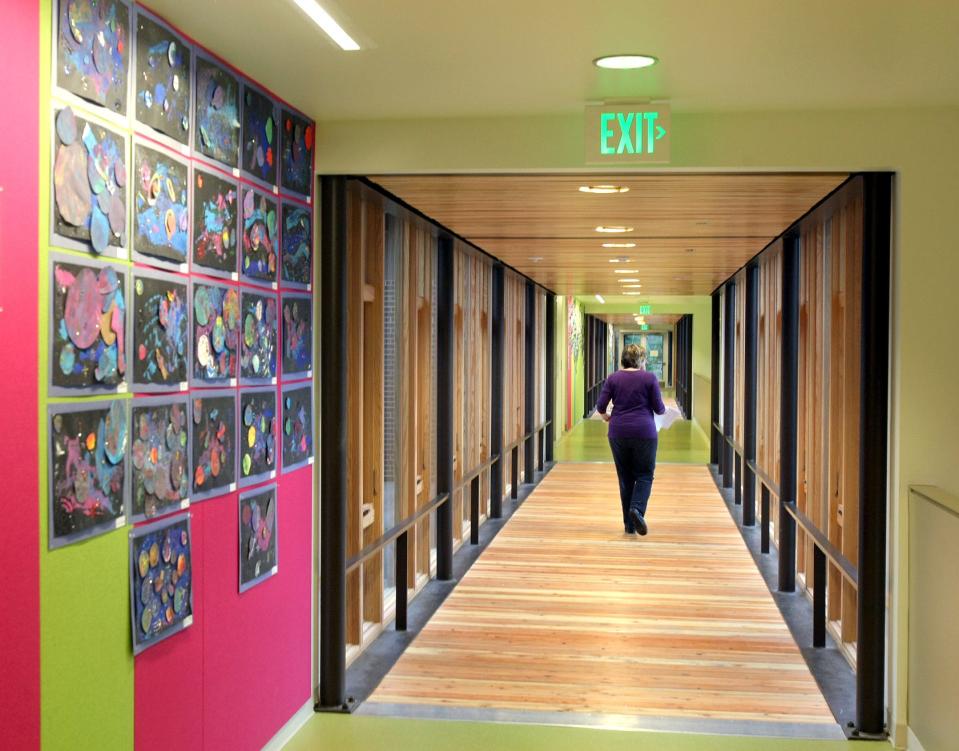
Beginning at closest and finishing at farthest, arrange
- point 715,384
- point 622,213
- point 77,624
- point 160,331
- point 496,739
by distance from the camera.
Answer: point 77,624 → point 160,331 → point 496,739 → point 622,213 → point 715,384

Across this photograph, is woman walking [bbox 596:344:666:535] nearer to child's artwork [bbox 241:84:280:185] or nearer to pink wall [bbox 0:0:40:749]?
child's artwork [bbox 241:84:280:185]

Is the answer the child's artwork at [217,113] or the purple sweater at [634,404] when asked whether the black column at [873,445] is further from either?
the purple sweater at [634,404]

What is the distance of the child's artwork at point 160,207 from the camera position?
312 centimetres

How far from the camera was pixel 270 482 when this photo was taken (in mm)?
4215

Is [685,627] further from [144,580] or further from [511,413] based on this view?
[511,413]

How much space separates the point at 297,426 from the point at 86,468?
1715 millimetres

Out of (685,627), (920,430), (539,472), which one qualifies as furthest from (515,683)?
(539,472)

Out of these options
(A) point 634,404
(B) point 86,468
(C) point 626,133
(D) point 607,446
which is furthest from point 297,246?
(D) point 607,446

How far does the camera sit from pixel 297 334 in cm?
449

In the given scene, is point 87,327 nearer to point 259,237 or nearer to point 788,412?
point 259,237

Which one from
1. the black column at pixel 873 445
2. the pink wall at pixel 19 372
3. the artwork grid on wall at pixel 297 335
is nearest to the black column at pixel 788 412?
the black column at pixel 873 445

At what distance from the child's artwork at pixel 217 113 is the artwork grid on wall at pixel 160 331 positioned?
521 millimetres

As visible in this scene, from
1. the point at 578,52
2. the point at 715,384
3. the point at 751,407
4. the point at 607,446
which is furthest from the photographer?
the point at 607,446

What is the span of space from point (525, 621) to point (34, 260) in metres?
4.78
